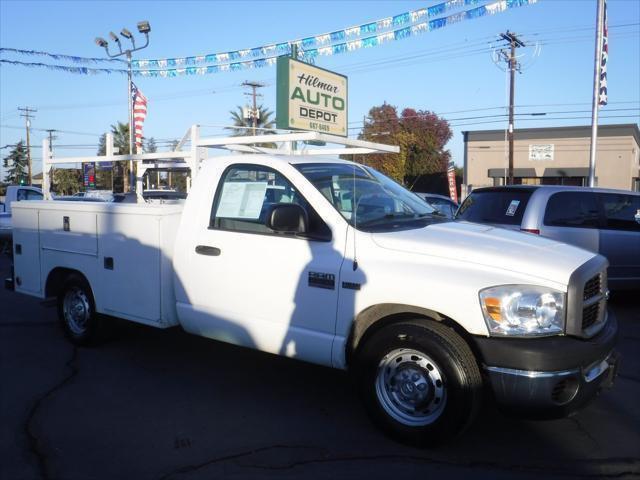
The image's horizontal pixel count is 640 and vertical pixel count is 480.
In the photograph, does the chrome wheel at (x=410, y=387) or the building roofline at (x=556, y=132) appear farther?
the building roofline at (x=556, y=132)

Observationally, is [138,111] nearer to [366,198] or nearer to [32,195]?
[32,195]

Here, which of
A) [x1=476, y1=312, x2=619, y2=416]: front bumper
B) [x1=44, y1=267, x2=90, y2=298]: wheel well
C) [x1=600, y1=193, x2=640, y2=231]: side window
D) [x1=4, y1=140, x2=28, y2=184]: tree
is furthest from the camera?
[x1=4, y1=140, x2=28, y2=184]: tree

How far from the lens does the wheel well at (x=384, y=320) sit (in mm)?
3756

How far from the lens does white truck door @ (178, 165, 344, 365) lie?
A: 4188 millimetres

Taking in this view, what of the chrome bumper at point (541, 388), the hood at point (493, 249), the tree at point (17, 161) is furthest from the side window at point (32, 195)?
the tree at point (17, 161)

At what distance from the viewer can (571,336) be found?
3.53 m

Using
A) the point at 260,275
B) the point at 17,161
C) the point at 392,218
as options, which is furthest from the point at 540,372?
the point at 17,161

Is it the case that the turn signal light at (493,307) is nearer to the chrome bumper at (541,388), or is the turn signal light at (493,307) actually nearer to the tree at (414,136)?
the chrome bumper at (541,388)

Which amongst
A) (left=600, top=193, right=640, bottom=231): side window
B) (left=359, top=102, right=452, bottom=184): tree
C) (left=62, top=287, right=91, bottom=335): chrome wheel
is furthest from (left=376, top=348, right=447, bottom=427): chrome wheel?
(left=359, top=102, right=452, bottom=184): tree

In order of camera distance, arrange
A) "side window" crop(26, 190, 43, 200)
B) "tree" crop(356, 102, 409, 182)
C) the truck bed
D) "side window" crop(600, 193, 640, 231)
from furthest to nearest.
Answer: "tree" crop(356, 102, 409, 182) < "side window" crop(26, 190, 43, 200) < "side window" crop(600, 193, 640, 231) < the truck bed

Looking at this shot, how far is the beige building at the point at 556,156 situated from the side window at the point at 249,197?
123 feet

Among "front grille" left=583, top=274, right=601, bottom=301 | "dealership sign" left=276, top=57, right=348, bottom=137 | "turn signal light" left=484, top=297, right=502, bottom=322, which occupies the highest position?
"dealership sign" left=276, top=57, right=348, bottom=137

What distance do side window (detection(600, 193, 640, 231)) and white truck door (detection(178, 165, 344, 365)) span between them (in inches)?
229

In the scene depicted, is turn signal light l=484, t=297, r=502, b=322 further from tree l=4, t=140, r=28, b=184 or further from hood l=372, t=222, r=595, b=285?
tree l=4, t=140, r=28, b=184
